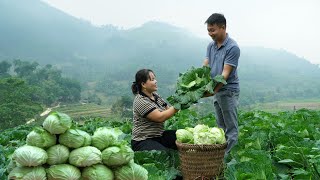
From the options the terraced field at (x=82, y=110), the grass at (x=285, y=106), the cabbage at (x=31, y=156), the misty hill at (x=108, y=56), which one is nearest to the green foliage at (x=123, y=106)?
the terraced field at (x=82, y=110)

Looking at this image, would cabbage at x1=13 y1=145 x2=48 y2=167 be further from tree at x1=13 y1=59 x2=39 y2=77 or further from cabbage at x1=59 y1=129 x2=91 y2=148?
tree at x1=13 y1=59 x2=39 y2=77

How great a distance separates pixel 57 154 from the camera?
285 centimetres

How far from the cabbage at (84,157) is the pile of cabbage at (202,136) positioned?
1.66 m

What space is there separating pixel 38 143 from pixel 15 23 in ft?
524

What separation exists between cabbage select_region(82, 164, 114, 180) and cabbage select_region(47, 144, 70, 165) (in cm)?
19

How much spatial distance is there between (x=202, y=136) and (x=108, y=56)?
14412 centimetres

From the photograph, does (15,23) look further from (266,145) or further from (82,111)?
(266,145)

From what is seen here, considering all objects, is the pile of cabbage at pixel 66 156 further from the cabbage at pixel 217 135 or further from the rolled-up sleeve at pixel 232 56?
the rolled-up sleeve at pixel 232 56

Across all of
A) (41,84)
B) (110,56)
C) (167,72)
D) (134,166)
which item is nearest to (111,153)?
(134,166)

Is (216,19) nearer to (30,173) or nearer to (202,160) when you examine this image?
(202,160)

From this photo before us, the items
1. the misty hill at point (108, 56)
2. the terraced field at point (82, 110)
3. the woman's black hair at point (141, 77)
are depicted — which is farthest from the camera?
the misty hill at point (108, 56)

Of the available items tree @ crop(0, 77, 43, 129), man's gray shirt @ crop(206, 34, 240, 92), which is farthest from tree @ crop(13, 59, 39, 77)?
man's gray shirt @ crop(206, 34, 240, 92)

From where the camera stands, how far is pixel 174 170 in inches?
183

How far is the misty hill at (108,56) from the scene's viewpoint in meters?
86.5
